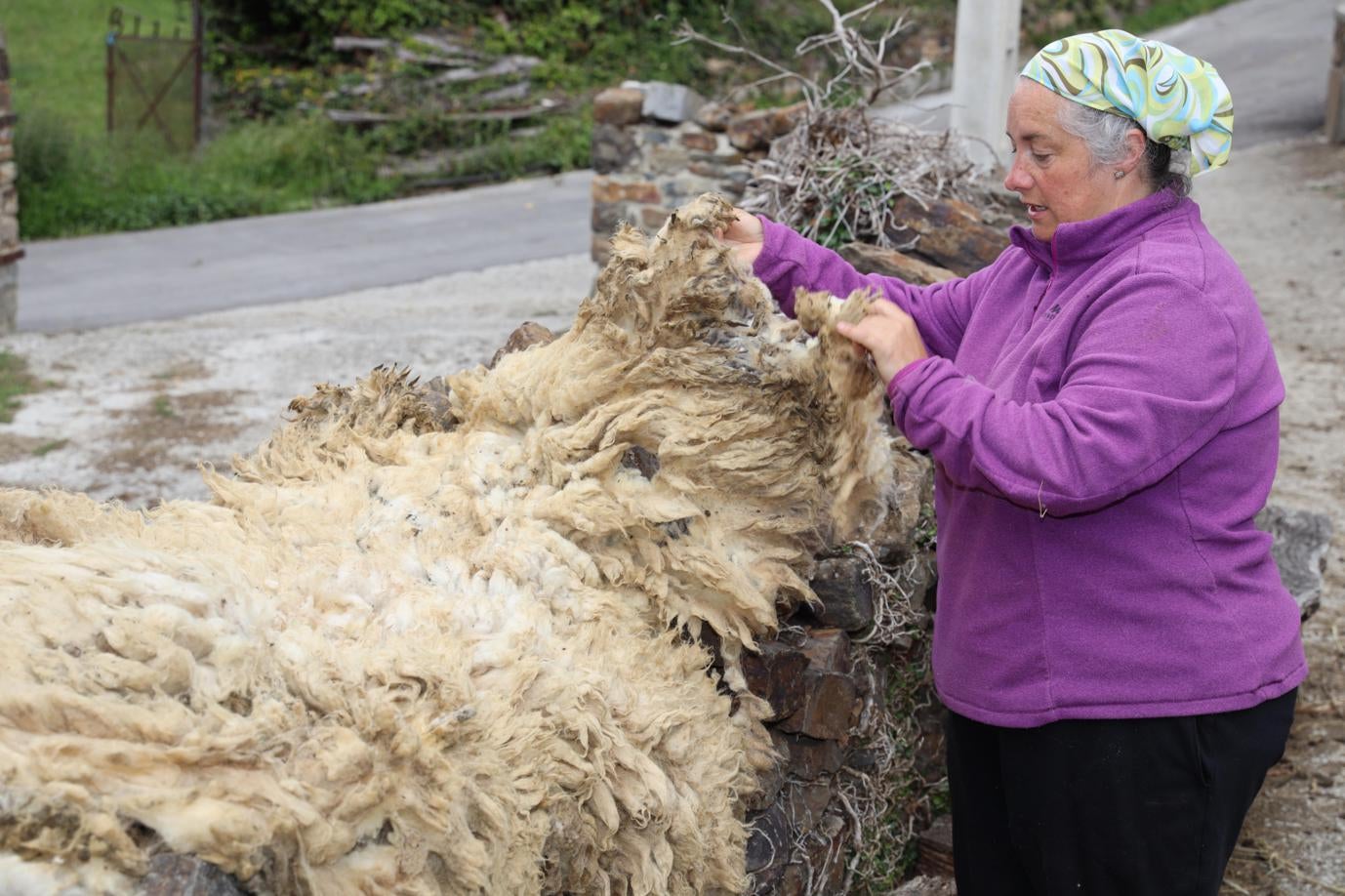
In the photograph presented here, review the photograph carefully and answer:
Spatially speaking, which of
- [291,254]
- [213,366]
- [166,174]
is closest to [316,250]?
[291,254]

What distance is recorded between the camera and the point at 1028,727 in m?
2.21

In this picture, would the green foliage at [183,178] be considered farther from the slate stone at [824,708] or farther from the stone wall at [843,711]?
the slate stone at [824,708]

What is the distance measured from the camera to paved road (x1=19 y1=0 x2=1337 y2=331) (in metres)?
9.91

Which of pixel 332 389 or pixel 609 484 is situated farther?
pixel 332 389

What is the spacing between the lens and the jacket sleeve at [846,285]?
246 centimetres

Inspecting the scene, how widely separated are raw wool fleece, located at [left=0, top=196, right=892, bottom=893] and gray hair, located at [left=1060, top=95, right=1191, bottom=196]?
455 millimetres

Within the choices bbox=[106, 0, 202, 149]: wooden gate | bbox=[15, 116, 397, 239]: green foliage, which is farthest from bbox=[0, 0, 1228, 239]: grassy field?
bbox=[106, 0, 202, 149]: wooden gate

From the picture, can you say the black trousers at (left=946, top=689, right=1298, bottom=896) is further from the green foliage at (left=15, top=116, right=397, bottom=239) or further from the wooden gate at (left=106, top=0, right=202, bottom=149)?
the wooden gate at (left=106, top=0, right=202, bottom=149)

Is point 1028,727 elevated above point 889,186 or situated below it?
below

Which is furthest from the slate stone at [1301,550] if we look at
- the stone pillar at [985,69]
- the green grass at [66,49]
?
the green grass at [66,49]

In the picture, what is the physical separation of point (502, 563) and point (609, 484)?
0.88 feet

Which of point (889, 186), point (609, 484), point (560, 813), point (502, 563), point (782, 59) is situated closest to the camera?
point (560, 813)

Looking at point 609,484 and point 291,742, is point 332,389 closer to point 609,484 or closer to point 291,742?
point 609,484

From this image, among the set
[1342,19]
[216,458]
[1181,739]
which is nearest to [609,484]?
[1181,739]
